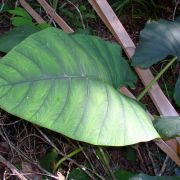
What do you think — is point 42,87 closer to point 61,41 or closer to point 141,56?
point 61,41

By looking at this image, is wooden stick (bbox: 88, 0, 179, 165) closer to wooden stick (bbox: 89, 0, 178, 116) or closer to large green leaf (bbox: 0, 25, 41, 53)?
wooden stick (bbox: 89, 0, 178, 116)

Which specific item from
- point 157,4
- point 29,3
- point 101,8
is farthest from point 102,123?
point 157,4

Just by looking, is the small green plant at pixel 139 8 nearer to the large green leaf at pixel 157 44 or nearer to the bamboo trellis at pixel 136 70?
the bamboo trellis at pixel 136 70

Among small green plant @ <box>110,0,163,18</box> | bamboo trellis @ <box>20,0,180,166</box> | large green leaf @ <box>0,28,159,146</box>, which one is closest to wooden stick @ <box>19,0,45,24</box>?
bamboo trellis @ <box>20,0,180,166</box>

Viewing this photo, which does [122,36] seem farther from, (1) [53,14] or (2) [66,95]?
(2) [66,95]

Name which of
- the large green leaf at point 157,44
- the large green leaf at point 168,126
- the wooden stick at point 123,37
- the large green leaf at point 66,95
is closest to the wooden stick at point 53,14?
the wooden stick at point 123,37

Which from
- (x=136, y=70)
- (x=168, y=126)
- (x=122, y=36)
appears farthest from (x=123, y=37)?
(x=168, y=126)
